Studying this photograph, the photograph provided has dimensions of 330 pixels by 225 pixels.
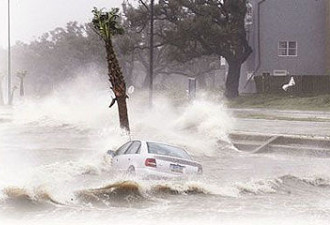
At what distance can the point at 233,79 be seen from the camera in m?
65.6

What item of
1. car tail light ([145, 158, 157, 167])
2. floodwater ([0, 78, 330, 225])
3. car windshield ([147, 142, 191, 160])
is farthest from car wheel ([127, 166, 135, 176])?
car tail light ([145, 158, 157, 167])

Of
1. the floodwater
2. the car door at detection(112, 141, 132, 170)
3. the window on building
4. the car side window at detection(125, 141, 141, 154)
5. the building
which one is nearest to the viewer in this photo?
the floodwater

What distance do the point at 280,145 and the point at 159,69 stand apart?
7018 centimetres

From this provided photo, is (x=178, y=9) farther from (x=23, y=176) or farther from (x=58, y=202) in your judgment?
(x=58, y=202)

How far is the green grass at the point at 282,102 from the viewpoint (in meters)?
52.7

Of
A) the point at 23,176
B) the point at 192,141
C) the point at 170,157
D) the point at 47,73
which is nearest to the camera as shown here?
the point at 170,157

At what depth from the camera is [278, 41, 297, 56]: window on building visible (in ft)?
213

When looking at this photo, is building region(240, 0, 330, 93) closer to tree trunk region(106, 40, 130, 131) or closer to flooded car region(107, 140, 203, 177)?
tree trunk region(106, 40, 130, 131)

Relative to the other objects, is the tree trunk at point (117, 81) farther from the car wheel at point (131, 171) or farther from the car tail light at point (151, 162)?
the car tail light at point (151, 162)

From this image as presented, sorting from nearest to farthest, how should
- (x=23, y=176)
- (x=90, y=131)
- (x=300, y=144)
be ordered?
(x=23, y=176)
(x=300, y=144)
(x=90, y=131)

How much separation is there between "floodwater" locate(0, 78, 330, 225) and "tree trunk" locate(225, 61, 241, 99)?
63.7 feet

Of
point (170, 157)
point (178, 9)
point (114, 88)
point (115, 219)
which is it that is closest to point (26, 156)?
Answer: point (114, 88)

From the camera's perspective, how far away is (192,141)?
34.7m

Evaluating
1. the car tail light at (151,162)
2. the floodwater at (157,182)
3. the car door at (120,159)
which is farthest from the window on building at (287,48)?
the car tail light at (151,162)
